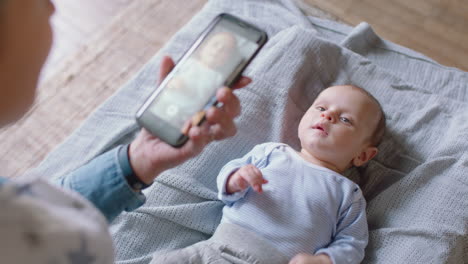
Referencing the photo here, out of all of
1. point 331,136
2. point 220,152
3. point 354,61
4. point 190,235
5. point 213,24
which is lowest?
point 190,235

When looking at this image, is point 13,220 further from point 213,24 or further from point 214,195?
point 214,195

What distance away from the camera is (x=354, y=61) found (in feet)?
3.98

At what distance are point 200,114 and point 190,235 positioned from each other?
40 cm

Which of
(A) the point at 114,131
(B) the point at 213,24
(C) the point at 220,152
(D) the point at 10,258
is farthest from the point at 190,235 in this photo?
(D) the point at 10,258

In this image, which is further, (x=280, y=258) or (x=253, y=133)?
(x=253, y=133)

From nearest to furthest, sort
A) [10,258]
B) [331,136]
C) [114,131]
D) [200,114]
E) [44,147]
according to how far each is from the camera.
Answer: [10,258], [200,114], [331,136], [114,131], [44,147]

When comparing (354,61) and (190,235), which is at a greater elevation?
(354,61)

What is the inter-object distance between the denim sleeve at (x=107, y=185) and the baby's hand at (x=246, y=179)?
0.84 feet

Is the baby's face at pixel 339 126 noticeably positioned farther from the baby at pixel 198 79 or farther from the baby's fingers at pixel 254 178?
the baby at pixel 198 79

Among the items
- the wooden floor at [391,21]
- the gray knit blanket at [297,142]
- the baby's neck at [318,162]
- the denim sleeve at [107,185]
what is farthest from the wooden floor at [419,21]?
the denim sleeve at [107,185]

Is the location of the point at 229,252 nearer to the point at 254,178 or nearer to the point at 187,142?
the point at 254,178

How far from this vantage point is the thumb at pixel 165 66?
0.74 metres

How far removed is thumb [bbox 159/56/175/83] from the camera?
0.74 meters

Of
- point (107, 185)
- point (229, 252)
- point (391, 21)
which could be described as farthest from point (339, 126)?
point (391, 21)
